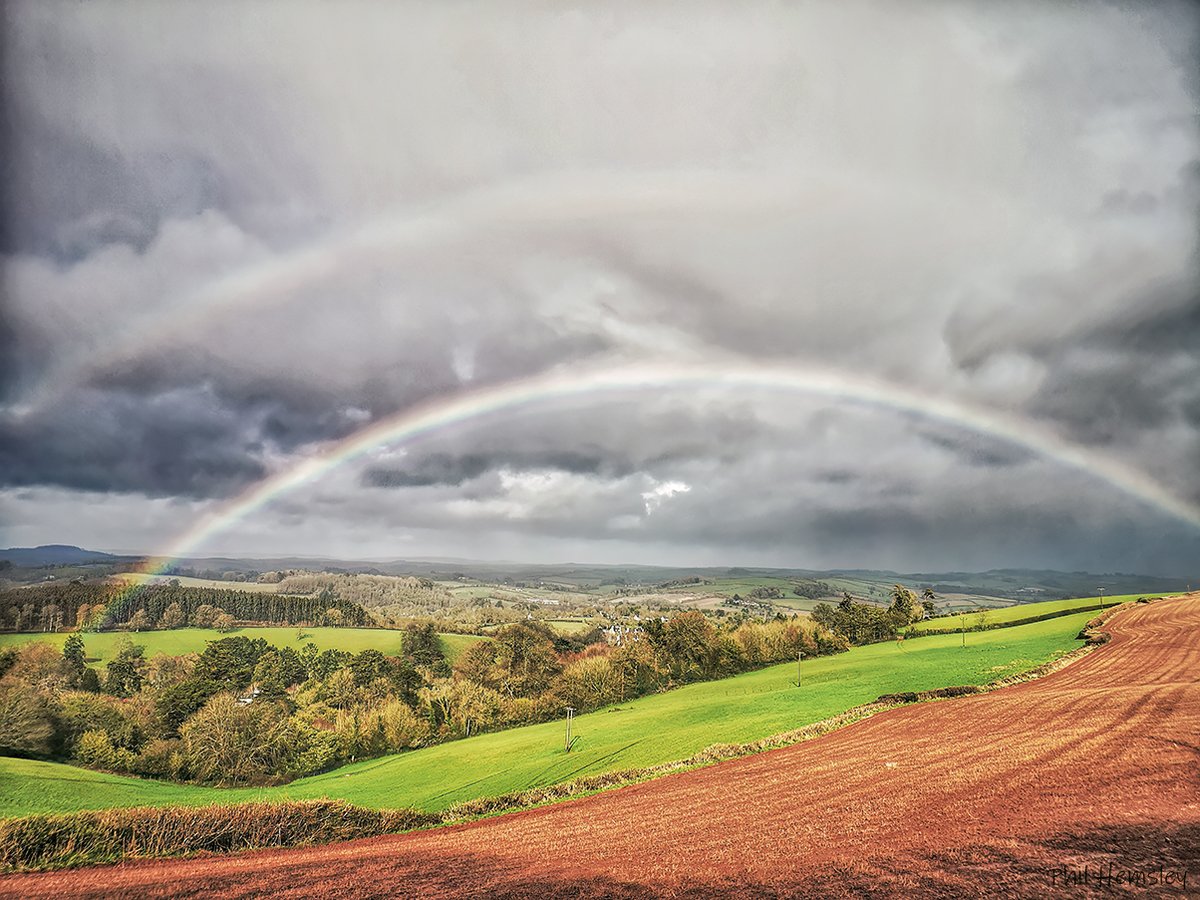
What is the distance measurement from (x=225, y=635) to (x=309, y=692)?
4601 cm

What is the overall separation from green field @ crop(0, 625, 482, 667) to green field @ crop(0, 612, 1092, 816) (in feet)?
188

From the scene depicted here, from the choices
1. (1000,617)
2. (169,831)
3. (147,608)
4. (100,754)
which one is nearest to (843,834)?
(169,831)

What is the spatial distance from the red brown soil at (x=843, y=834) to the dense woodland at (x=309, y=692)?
4944 cm

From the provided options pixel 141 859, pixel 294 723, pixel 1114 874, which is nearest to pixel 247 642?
pixel 294 723

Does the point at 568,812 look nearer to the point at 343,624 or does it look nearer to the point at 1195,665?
the point at 1195,665

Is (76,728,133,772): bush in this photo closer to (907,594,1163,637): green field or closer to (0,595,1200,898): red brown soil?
(0,595,1200,898): red brown soil

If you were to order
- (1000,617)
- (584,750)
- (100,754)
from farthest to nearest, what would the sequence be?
(1000,617), (100,754), (584,750)

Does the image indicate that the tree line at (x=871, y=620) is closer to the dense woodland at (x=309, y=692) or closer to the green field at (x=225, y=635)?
the dense woodland at (x=309, y=692)

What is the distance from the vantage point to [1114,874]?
35.4 ft

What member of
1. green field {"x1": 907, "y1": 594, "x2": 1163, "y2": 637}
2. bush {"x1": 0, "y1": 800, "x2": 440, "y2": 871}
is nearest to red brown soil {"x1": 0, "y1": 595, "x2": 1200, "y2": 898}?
bush {"x1": 0, "y1": 800, "x2": 440, "y2": 871}

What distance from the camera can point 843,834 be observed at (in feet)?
48.3

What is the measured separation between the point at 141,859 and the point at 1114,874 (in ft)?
80.1

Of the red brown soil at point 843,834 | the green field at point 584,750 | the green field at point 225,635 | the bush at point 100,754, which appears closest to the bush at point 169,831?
the red brown soil at point 843,834

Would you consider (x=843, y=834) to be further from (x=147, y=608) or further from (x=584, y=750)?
(x=147, y=608)
